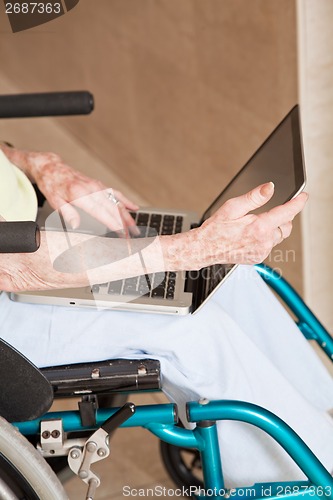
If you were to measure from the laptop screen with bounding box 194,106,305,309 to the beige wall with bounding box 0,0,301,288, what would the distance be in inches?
11.6

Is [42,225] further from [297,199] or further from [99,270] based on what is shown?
[297,199]

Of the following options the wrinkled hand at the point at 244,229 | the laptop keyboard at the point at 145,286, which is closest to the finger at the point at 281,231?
the wrinkled hand at the point at 244,229

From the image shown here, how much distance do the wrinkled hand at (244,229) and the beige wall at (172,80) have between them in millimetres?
522

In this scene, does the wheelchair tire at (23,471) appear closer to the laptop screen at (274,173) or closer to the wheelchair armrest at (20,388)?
the wheelchair armrest at (20,388)

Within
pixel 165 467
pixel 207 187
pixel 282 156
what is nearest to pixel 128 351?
pixel 282 156

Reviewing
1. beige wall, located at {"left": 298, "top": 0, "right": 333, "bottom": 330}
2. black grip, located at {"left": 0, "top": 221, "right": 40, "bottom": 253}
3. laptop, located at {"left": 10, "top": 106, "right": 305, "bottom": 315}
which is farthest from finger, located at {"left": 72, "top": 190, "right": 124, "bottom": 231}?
beige wall, located at {"left": 298, "top": 0, "right": 333, "bottom": 330}

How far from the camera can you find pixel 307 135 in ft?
4.90

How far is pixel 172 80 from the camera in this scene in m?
1.95

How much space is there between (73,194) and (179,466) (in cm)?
71

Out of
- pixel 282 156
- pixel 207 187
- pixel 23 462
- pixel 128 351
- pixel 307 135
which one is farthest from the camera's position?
pixel 207 187

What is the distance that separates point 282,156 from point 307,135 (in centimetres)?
34

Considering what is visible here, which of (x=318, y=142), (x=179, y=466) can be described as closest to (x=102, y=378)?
(x=179, y=466)

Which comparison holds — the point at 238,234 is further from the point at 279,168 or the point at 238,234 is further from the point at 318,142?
the point at 318,142

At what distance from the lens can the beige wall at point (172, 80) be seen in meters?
1.60
